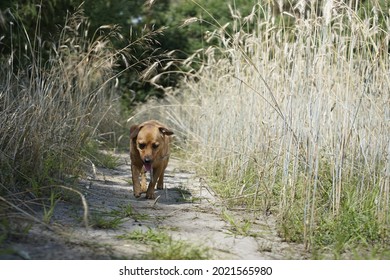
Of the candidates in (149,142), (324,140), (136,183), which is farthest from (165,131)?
(324,140)

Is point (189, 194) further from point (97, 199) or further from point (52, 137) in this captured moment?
point (52, 137)

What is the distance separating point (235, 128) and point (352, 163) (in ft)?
5.99

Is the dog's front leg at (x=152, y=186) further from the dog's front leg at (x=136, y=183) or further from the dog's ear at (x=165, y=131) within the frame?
the dog's ear at (x=165, y=131)

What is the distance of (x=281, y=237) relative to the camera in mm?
3627

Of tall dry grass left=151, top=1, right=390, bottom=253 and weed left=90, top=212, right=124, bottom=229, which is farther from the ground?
tall dry grass left=151, top=1, right=390, bottom=253

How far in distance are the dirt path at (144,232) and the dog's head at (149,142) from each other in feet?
1.22

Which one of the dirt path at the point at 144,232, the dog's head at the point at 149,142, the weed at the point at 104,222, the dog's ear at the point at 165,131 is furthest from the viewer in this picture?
the dog's ear at the point at 165,131

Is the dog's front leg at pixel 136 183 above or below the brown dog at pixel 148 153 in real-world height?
below

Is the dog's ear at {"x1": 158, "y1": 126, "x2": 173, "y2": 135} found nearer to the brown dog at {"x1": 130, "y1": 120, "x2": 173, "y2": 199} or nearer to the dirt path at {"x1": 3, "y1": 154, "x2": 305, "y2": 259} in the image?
the brown dog at {"x1": 130, "y1": 120, "x2": 173, "y2": 199}

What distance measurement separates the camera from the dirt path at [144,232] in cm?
290

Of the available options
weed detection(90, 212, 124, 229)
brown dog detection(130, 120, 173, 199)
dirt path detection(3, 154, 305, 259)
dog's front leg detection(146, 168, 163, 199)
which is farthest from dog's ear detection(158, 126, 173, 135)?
weed detection(90, 212, 124, 229)

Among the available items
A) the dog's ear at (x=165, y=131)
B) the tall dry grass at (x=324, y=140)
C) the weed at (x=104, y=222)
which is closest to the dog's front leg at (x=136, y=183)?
the dog's ear at (x=165, y=131)

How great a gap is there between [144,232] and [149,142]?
165 centimetres

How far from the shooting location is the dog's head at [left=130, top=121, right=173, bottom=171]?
4.95 meters
